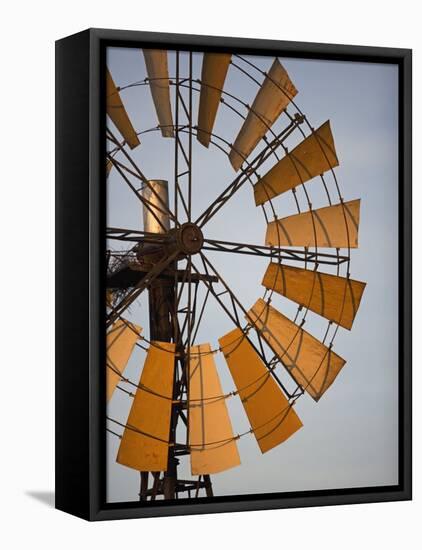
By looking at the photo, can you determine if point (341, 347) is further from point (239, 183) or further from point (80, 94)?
point (80, 94)

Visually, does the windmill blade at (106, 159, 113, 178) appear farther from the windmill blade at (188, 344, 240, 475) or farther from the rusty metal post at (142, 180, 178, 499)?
the windmill blade at (188, 344, 240, 475)

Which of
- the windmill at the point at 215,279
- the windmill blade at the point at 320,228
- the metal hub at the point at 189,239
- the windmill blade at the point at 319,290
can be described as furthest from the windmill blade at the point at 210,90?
the windmill blade at the point at 319,290

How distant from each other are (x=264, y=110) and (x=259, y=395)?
1.21 m

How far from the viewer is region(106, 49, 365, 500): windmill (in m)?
7.05

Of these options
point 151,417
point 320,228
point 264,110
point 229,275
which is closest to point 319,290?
point 320,228

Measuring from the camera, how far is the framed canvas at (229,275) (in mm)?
6996

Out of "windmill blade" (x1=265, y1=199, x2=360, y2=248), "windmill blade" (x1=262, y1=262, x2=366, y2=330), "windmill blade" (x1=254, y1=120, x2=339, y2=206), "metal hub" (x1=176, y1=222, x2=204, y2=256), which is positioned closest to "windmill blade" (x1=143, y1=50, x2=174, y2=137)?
"metal hub" (x1=176, y1=222, x2=204, y2=256)

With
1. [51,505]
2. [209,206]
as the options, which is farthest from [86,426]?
[209,206]

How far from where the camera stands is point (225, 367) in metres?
7.26

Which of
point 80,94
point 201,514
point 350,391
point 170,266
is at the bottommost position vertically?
point 201,514

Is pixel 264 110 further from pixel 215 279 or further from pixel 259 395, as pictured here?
pixel 259 395

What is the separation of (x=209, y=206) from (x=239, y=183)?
177mm

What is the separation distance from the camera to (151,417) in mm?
7090

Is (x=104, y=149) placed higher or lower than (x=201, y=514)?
higher
